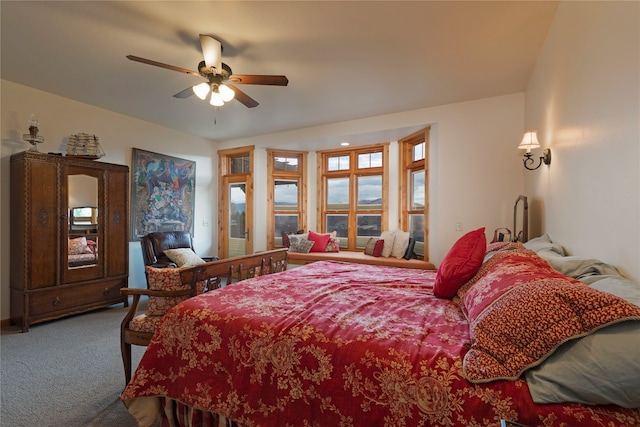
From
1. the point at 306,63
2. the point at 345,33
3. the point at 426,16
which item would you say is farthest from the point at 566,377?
the point at 306,63

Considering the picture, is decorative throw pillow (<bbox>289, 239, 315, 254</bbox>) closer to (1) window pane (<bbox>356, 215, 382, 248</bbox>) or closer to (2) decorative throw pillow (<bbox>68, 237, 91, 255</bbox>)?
(1) window pane (<bbox>356, 215, 382, 248</bbox>)

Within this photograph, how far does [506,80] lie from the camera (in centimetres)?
319

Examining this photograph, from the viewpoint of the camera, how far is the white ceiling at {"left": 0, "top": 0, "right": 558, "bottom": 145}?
212 cm

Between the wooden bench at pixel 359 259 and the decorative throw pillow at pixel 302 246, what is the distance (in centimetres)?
8

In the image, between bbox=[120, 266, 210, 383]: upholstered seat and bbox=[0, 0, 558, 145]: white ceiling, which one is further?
bbox=[0, 0, 558, 145]: white ceiling

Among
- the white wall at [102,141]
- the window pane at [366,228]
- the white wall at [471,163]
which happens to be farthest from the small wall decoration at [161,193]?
the white wall at [471,163]

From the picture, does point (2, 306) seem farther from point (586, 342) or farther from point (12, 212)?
point (586, 342)

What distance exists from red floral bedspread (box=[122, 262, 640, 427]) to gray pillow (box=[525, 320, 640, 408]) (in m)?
0.04

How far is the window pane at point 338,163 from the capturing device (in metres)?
5.48

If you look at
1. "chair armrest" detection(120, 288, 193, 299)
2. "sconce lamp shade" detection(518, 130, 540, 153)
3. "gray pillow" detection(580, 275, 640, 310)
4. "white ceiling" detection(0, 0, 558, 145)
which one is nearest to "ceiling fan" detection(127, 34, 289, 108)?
"white ceiling" detection(0, 0, 558, 145)

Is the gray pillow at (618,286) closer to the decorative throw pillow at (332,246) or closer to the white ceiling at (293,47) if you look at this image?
the white ceiling at (293,47)

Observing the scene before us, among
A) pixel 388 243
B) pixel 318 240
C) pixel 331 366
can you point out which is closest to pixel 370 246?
pixel 388 243

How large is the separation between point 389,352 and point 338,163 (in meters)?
4.69

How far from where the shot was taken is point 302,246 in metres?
5.03
